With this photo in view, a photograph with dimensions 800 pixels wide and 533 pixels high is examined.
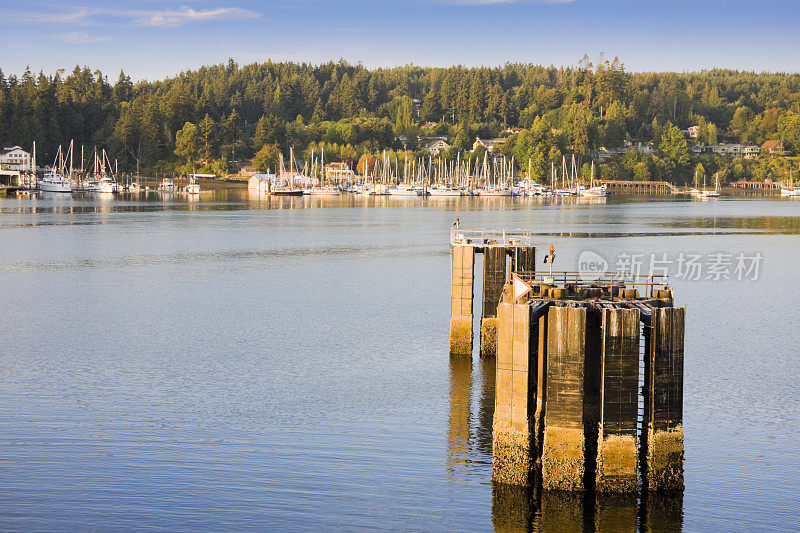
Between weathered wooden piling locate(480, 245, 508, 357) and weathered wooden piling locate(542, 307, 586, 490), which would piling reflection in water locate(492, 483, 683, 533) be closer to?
weathered wooden piling locate(542, 307, 586, 490)

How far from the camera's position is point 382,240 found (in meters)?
98.0

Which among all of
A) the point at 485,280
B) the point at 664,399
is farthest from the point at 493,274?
the point at 664,399

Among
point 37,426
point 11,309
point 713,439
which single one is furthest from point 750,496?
point 11,309

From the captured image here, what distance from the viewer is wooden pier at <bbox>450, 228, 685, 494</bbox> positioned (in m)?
21.9

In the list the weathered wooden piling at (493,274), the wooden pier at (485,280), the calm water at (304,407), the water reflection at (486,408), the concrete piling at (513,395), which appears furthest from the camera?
the weathered wooden piling at (493,274)

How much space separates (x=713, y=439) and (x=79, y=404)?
2048cm

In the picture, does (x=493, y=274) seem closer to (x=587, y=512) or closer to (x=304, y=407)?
(x=304, y=407)

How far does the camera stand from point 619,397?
22.0 m

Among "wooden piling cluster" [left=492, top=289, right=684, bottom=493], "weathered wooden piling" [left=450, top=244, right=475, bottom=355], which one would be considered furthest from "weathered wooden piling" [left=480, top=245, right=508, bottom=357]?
"wooden piling cluster" [left=492, top=289, right=684, bottom=493]

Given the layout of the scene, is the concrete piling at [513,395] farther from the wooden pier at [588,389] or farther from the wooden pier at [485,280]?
the wooden pier at [485,280]

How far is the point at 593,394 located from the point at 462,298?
12955mm

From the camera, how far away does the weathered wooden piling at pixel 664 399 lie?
71.9ft

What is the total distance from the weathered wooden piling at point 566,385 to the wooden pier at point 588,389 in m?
0.02

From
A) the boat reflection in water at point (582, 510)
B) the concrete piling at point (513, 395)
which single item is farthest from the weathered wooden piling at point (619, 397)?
the concrete piling at point (513, 395)
